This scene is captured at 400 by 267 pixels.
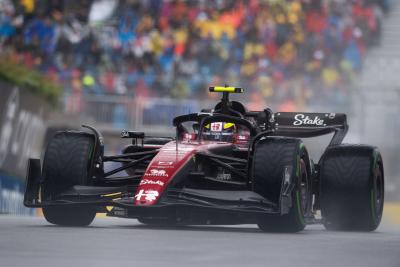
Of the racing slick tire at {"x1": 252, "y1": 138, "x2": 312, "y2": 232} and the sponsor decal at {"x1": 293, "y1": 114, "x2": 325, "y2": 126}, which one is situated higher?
the sponsor decal at {"x1": 293, "y1": 114, "x2": 325, "y2": 126}

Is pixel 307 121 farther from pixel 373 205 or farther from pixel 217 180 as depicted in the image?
pixel 217 180

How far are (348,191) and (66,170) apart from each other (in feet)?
9.10

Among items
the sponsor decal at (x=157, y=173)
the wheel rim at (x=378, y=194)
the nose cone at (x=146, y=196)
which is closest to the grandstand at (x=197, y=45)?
A: the wheel rim at (x=378, y=194)

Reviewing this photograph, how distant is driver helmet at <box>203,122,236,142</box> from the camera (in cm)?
1049

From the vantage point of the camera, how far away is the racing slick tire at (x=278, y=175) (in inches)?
A: 360

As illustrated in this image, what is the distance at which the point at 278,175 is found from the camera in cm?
912

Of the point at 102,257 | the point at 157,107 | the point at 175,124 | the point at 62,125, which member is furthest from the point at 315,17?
the point at 102,257

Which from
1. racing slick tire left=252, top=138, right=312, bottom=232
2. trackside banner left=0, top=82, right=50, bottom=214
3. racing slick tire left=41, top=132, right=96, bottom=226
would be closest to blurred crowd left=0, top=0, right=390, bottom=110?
trackside banner left=0, top=82, right=50, bottom=214

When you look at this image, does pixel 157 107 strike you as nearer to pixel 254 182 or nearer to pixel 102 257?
pixel 254 182

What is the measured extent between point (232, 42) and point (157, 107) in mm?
4251

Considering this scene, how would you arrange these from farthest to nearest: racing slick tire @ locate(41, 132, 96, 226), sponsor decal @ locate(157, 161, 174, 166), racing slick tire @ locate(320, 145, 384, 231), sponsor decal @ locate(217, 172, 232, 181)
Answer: racing slick tire @ locate(320, 145, 384, 231)
sponsor decal @ locate(217, 172, 232, 181)
racing slick tire @ locate(41, 132, 96, 226)
sponsor decal @ locate(157, 161, 174, 166)

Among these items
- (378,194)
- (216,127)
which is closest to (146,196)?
(216,127)

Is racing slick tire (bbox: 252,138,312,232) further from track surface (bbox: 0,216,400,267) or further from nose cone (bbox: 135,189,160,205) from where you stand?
nose cone (bbox: 135,189,160,205)

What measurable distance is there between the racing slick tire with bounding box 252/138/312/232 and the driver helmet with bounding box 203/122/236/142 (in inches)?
44.7
